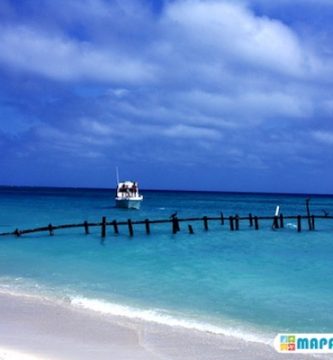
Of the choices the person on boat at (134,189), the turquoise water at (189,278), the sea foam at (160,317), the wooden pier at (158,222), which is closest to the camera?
the sea foam at (160,317)

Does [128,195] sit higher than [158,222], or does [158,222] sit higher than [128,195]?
[128,195]

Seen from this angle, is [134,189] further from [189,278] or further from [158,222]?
[189,278]

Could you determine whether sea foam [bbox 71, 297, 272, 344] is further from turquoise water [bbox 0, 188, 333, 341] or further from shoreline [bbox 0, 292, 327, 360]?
shoreline [bbox 0, 292, 327, 360]

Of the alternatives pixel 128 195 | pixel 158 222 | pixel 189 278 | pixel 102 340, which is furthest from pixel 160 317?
pixel 128 195

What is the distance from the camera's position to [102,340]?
10.6m

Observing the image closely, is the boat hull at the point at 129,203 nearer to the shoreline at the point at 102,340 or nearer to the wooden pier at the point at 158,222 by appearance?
the wooden pier at the point at 158,222

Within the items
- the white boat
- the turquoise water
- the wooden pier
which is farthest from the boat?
the turquoise water

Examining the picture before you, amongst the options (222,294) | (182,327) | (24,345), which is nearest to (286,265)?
(222,294)

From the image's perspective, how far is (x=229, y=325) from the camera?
12570 mm

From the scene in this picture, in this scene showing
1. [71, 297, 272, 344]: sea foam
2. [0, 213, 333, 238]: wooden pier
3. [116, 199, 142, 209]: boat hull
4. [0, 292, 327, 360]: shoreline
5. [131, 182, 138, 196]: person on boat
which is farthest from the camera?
[131, 182, 138, 196]: person on boat

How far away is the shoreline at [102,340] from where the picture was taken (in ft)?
31.3

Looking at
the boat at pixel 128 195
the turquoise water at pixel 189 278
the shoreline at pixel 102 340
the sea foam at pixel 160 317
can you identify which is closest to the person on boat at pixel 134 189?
the boat at pixel 128 195

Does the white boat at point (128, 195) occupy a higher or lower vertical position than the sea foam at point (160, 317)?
higher

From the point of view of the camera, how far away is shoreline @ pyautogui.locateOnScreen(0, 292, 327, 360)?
9555 mm
